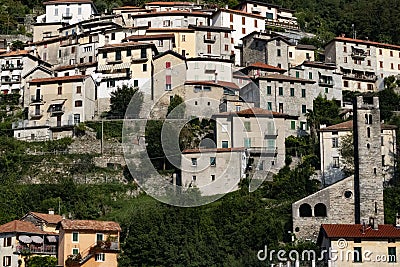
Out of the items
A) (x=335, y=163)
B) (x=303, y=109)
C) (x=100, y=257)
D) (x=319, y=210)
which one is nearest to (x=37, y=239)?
(x=100, y=257)

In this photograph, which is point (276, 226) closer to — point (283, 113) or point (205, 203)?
point (205, 203)

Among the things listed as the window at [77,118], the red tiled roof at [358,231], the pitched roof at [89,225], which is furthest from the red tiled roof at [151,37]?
the red tiled roof at [358,231]

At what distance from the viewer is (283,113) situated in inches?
2950

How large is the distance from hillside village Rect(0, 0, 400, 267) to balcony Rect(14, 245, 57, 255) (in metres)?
0.06

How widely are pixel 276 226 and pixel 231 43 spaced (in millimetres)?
32189

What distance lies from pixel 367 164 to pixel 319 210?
4.23m

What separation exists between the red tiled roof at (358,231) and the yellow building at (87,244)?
12.6 m

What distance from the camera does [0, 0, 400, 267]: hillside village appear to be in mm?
57281

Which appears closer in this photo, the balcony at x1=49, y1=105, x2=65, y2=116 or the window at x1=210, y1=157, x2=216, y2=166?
the window at x1=210, y1=157, x2=216, y2=166

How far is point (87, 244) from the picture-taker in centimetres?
5638

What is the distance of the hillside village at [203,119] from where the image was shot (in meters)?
57.3

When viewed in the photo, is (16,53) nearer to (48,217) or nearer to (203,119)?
(203,119)

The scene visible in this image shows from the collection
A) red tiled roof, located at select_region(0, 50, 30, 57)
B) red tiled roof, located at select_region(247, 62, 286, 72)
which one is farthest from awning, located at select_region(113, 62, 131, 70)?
red tiled roof, located at select_region(0, 50, 30, 57)

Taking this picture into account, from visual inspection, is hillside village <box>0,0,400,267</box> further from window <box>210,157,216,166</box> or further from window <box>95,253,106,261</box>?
window <box>95,253,106,261</box>
